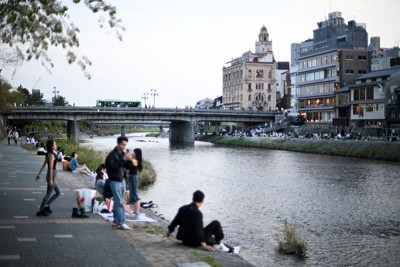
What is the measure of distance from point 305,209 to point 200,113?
7378 centimetres

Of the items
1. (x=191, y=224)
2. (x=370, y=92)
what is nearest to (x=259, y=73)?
(x=370, y=92)

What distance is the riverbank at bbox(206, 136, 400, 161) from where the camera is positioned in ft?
188

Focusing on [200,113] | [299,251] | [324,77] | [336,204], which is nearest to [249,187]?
[336,204]

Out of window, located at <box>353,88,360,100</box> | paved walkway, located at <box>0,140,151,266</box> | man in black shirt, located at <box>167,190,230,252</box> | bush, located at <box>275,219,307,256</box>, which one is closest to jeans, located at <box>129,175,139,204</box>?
paved walkway, located at <box>0,140,151,266</box>

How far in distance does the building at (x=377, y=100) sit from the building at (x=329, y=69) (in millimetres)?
4953

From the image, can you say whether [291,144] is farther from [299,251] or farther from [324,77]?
[299,251]

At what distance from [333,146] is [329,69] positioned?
34.8 metres

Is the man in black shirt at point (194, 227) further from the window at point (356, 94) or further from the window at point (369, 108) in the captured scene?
the window at point (356, 94)

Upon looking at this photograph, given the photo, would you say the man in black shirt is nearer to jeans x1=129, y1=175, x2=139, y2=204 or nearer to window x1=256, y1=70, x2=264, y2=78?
jeans x1=129, y1=175, x2=139, y2=204

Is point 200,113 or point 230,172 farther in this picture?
point 200,113

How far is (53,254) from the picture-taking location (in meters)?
10.5

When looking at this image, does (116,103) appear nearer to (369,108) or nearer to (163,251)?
(369,108)

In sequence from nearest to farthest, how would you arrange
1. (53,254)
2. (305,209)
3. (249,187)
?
(53,254) → (305,209) → (249,187)

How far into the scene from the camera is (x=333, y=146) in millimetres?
67875
